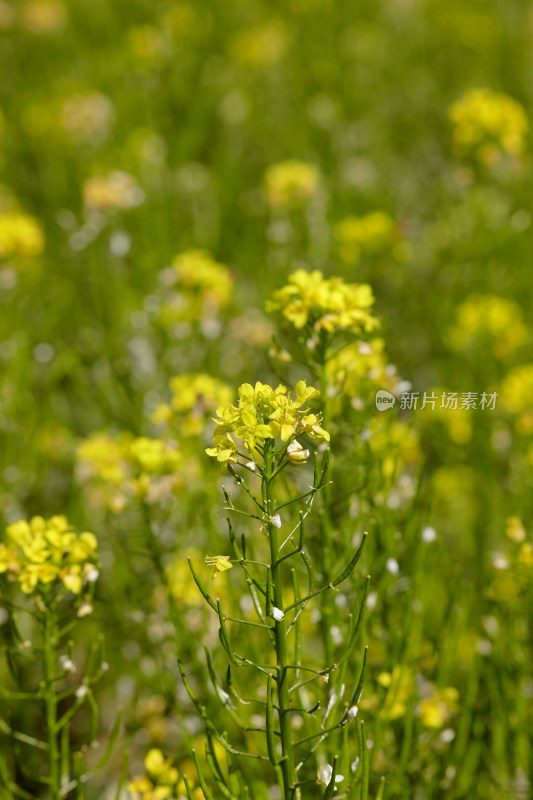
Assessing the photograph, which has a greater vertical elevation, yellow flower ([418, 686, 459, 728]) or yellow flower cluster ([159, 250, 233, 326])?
yellow flower cluster ([159, 250, 233, 326])

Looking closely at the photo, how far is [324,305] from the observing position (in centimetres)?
205

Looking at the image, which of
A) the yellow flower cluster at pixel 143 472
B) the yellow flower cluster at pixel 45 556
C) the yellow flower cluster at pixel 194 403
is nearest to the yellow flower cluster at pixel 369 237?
the yellow flower cluster at pixel 194 403

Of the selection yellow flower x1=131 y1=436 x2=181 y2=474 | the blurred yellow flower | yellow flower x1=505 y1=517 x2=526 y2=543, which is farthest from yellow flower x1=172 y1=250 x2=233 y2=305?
the blurred yellow flower

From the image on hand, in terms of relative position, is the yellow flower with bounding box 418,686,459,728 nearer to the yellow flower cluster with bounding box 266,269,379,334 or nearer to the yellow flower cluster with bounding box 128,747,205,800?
the yellow flower cluster with bounding box 128,747,205,800

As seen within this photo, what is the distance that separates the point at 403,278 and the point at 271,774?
2763 millimetres

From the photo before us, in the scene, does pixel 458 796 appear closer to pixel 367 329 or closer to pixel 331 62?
pixel 367 329

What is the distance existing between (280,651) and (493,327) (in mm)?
2775

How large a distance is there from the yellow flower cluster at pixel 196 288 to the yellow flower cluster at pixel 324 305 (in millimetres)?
1408

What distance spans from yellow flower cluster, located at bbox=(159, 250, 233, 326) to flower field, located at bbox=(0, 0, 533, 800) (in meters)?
0.02

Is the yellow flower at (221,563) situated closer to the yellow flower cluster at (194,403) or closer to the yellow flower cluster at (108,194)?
the yellow flower cluster at (194,403)

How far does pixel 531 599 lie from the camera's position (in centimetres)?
239

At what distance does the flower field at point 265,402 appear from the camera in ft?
6.60

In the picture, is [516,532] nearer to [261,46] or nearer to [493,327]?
[493,327]

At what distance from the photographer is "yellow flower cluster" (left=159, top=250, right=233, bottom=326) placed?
3.51m
